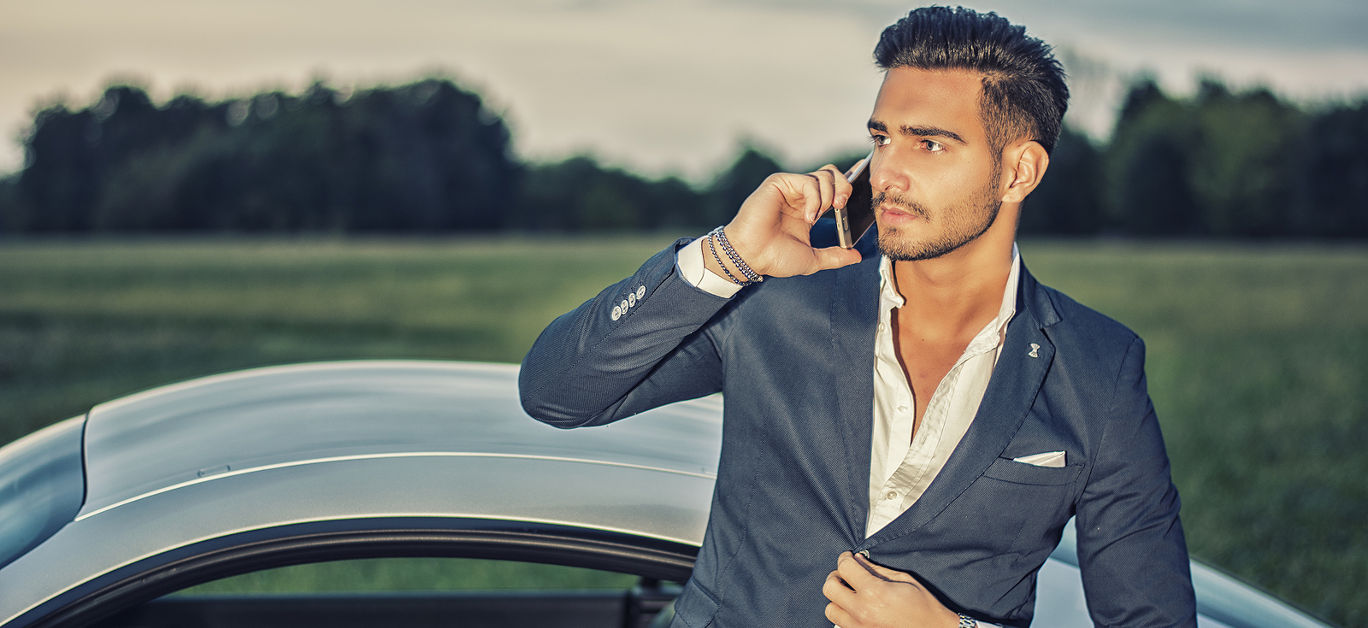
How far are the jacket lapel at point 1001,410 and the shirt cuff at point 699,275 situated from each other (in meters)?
0.39

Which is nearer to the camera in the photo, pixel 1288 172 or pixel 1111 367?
pixel 1111 367

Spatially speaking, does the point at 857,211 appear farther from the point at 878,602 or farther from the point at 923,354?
the point at 878,602

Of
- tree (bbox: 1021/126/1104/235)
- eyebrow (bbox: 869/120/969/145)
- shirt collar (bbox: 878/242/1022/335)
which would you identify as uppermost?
tree (bbox: 1021/126/1104/235)

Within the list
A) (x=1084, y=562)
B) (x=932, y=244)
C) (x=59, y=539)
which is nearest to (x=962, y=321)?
(x=932, y=244)

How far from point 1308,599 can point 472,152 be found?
3807 cm

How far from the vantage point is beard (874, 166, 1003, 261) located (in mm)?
2016

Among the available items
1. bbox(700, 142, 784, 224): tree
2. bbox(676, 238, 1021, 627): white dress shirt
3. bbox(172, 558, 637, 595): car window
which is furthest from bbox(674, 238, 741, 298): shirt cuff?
bbox(700, 142, 784, 224): tree

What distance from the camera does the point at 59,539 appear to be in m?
1.49

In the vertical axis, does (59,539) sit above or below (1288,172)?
below

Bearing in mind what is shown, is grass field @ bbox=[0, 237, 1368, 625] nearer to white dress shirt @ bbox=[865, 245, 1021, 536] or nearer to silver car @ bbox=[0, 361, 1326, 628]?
white dress shirt @ bbox=[865, 245, 1021, 536]

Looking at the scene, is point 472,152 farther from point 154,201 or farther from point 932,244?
point 932,244

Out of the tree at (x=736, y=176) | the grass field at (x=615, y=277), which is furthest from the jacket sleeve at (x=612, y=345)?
the tree at (x=736, y=176)

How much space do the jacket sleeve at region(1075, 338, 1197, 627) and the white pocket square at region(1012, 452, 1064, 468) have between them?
0.07 meters

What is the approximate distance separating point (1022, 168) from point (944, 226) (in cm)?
29
